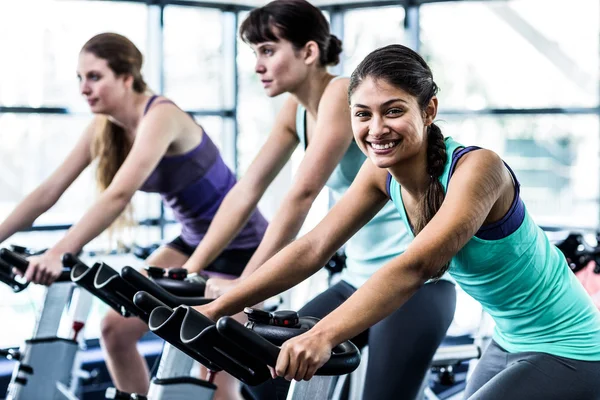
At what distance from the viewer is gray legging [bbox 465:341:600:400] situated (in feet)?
5.41

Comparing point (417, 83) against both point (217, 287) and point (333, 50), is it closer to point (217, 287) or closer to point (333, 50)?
point (217, 287)

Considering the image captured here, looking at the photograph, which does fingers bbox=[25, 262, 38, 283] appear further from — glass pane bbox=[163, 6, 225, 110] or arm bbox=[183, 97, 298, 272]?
glass pane bbox=[163, 6, 225, 110]

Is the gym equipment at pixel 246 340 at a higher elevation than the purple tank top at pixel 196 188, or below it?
below

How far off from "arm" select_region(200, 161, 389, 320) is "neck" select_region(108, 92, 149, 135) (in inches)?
48.0

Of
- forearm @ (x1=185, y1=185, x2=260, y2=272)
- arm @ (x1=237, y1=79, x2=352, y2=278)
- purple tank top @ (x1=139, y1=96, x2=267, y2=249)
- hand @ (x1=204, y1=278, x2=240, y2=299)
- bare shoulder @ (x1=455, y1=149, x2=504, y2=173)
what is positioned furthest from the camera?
purple tank top @ (x1=139, y1=96, x2=267, y2=249)

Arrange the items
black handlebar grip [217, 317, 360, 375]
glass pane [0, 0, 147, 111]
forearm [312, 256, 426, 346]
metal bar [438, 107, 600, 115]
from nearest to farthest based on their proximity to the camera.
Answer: black handlebar grip [217, 317, 360, 375]
forearm [312, 256, 426, 346]
glass pane [0, 0, 147, 111]
metal bar [438, 107, 600, 115]

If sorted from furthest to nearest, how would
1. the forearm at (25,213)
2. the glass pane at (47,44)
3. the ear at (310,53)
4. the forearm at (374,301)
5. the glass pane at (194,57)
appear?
1. the glass pane at (194,57)
2. the glass pane at (47,44)
3. the forearm at (25,213)
4. the ear at (310,53)
5. the forearm at (374,301)

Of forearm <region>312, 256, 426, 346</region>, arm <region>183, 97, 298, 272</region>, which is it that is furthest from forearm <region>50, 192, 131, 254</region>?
forearm <region>312, 256, 426, 346</region>

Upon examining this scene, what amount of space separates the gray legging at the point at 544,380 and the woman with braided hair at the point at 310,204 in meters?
0.46

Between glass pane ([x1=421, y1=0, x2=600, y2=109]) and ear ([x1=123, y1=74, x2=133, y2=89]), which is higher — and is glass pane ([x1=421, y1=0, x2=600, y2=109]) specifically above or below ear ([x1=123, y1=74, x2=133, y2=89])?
above

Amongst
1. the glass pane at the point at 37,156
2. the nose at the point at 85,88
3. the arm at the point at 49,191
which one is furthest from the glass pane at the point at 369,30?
the nose at the point at 85,88

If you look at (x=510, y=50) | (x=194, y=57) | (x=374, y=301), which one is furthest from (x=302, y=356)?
(x=510, y=50)

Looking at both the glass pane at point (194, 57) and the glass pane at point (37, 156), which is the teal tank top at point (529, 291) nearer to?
the glass pane at point (37, 156)

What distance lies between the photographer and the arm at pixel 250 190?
2.52 meters
